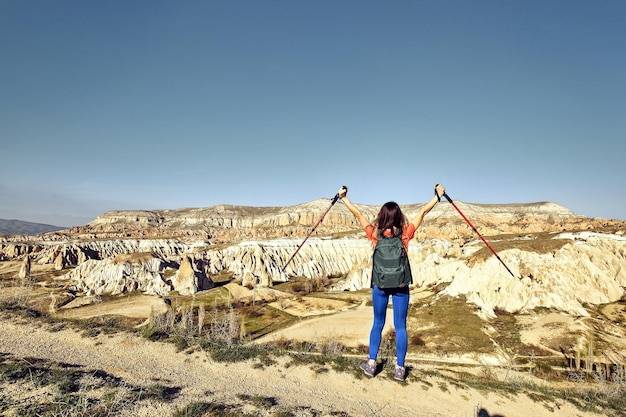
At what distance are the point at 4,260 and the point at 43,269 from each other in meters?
31.1

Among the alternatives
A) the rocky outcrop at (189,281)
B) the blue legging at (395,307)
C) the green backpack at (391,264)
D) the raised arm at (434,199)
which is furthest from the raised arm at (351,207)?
the rocky outcrop at (189,281)

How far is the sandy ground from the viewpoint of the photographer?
8845 millimetres

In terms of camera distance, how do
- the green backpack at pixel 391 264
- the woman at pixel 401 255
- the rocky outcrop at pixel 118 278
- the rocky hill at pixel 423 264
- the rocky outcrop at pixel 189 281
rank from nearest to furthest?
the green backpack at pixel 391 264
the woman at pixel 401 255
the rocky hill at pixel 423 264
the rocky outcrop at pixel 118 278
the rocky outcrop at pixel 189 281

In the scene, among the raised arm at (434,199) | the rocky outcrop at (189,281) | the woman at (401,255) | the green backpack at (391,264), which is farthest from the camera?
the rocky outcrop at (189,281)

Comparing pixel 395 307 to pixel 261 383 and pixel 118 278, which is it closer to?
pixel 261 383

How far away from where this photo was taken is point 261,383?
1009 cm

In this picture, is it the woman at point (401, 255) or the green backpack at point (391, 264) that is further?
the woman at point (401, 255)

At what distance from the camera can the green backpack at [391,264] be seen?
709 centimetres

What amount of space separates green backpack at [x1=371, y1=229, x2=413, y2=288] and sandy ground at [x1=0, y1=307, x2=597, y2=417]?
155 inches

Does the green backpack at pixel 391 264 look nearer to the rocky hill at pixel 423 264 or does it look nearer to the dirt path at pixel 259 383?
the dirt path at pixel 259 383

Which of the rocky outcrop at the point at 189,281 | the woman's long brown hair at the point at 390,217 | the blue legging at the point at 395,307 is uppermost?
the woman's long brown hair at the point at 390,217

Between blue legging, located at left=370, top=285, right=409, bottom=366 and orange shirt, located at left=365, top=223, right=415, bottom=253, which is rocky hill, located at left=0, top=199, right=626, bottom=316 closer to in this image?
blue legging, located at left=370, top=285, right=409, bottom=366

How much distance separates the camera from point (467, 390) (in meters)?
11.7

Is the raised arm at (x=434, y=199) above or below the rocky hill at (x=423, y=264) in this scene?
above
